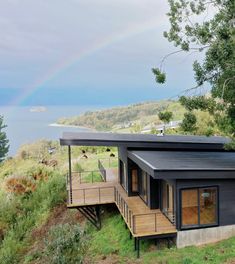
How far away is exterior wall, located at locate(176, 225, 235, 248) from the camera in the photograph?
1211cm

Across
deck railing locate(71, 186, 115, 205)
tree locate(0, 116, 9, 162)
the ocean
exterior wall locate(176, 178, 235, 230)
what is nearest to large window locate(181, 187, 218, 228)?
exterior wall locate(176, 178, 235, 230)

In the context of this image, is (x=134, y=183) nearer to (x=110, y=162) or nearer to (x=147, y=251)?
(x=147, y=251)

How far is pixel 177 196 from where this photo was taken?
12023 mm

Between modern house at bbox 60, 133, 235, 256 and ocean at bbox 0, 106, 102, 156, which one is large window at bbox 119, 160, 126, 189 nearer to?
modern house at bbox 60, 133, 235, 256

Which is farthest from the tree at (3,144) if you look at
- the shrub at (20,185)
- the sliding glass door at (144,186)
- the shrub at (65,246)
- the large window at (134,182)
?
the shrub at (65,246)

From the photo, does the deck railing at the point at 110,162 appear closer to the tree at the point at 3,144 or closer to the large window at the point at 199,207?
the large window at the point at 199,207

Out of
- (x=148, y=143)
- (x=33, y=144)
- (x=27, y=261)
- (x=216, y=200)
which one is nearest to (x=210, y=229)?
(x=216, y=200)

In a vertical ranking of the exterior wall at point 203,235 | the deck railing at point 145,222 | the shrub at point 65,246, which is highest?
the shrub at point 65,246

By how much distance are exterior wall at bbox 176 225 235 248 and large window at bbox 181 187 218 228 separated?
0.25 m

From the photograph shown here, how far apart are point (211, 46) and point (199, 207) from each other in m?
6.49

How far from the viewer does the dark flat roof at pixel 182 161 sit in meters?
12.0

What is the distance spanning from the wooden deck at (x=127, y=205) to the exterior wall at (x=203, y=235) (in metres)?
0.46

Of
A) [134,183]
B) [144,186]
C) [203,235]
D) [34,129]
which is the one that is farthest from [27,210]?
[34,129]

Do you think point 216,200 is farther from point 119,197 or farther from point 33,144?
point 33,144
